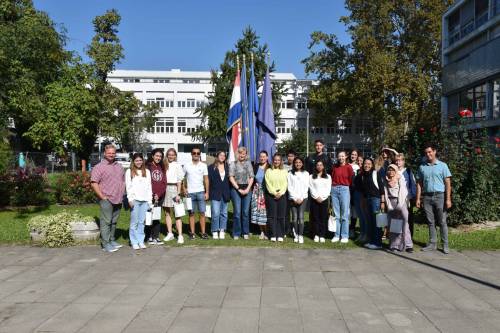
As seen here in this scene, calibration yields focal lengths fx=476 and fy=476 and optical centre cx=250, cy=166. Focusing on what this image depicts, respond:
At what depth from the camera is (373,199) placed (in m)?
8.84

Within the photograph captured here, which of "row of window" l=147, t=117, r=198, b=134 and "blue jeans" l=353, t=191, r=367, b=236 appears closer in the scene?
"blue jeans" l=353, t=191, r=367, b=236

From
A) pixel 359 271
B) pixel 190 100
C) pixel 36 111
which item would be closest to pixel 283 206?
pixel 359 271

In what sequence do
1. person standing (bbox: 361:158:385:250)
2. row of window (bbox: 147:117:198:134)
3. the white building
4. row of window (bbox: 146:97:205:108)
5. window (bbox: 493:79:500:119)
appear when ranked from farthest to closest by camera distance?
row of window (bbox: 146:97:205:108) → row of window (bbox: 147:117:198:134) → the white building → window (bbox: 493:79:500:119) → person standing (bbox: 361:158:385:250)

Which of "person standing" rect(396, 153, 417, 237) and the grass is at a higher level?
"person standing" rect(396, 153, 417, 237)

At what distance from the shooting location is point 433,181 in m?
8.31

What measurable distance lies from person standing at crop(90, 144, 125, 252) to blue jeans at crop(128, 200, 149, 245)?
293 mm

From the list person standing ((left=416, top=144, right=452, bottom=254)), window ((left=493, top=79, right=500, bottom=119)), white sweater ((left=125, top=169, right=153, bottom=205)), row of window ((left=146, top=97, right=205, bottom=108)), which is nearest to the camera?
person standing ((left=416, top=144, right=452, bottom=254))

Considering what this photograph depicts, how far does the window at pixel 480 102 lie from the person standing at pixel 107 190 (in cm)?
Answer: 2352

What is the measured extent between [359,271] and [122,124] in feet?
125

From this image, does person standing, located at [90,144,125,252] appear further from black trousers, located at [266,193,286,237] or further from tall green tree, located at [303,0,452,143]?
tall green tree, located at [303,0,452,143]

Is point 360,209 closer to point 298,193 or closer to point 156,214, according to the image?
point 298,193

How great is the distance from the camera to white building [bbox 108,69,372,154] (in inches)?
2665

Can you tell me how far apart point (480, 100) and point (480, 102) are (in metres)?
0.12

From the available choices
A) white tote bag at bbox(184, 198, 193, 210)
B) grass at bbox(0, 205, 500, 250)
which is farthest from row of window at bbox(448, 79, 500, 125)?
white tote bag at bbox(184, 198, 193, 210)
